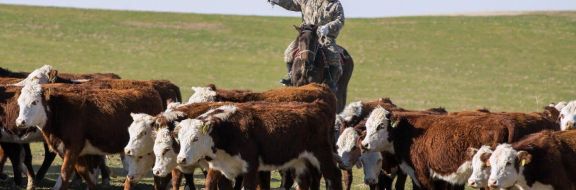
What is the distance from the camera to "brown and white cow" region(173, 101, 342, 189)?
41.8 ft

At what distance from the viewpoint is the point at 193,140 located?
12641 millimetres

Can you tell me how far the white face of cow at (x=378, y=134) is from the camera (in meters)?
14.1

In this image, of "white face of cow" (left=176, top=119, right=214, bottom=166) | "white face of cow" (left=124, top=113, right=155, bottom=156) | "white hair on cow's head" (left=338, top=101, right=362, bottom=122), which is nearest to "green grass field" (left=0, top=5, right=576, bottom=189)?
"white hair on cow's head" (left=338, top=101, right=362, bottom=122)

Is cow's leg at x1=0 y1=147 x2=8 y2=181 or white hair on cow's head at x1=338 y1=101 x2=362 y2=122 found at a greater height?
white hair on cow's head at x1=338 y1=101 x2=362 y2=122

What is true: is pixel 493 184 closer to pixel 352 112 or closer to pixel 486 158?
pixel 486 158

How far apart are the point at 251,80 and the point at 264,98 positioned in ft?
97.2

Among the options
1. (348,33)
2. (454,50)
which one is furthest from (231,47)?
(454,50)

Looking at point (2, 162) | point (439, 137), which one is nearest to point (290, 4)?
point (2, 162)

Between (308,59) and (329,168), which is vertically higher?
(308,59)

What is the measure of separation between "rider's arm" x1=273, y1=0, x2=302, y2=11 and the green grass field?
18377mm

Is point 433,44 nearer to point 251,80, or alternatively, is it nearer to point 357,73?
point 357,73

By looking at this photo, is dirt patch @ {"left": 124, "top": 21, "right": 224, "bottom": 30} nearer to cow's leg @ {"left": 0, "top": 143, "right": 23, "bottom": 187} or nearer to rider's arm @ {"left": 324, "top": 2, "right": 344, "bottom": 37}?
rider's arm @ {"left": 324, "top": 2, "right": 344, "bottom": 37}

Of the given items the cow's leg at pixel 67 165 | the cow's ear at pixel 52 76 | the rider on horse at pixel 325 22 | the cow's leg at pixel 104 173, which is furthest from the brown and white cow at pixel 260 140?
the cow's ear at pixel 52 76

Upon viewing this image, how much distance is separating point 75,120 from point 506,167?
5.50 meters
